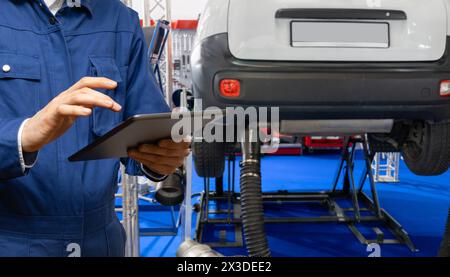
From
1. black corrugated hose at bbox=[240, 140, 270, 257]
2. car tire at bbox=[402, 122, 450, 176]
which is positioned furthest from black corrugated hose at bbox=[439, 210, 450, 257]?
black corrugated hose at bbox=[240, 140, 270, 257]

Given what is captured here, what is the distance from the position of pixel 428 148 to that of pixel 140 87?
6.65 feet

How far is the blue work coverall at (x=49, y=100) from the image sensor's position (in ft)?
3.70

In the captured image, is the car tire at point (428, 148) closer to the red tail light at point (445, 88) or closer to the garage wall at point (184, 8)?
the red tail light at point (445, 88)

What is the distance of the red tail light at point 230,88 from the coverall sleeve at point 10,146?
129 cm

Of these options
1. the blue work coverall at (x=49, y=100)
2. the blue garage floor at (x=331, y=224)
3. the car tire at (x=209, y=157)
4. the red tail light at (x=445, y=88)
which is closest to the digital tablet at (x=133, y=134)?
the blue work coverall at (x=49, y=100)

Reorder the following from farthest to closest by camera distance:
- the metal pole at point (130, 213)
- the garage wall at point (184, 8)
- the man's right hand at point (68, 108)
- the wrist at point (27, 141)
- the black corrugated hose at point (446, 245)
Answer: the garage wall at point (184, 8)
the metal pole at point (130, 213)
the black corrugated hose at point (446, 245)
the wrist at point (27, 141)
the man's right hand at point (68, 108)

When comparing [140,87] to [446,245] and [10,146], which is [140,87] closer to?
[10,146]

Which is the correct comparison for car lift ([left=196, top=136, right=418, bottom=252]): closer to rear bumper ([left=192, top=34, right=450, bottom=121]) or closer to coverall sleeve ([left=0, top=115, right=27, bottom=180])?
rear bumper ([left=192, top=34, right=450, bottom=121])

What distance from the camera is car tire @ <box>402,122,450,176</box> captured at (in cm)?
249

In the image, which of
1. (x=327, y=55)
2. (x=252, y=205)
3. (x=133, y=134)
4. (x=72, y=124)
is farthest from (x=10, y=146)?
(x=327, y=55)

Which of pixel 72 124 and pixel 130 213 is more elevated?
pixel 72 124

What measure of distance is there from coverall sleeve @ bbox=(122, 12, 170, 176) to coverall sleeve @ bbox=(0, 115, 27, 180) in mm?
465

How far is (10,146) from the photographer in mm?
911
